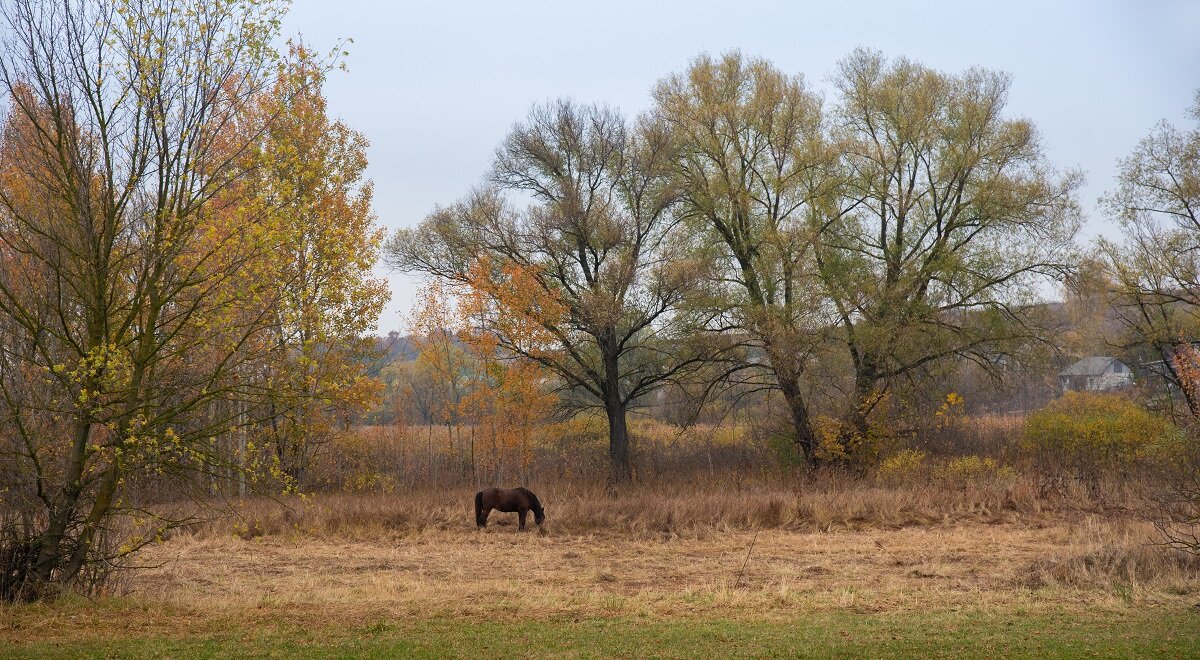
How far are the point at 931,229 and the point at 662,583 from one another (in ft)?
69.1

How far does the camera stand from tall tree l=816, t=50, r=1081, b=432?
29625mm

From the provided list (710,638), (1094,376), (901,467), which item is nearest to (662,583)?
(710,638)

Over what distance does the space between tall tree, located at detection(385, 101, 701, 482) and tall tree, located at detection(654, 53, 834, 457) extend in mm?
1363

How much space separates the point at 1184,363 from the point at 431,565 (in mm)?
12460

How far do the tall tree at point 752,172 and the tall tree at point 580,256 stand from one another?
1363mm

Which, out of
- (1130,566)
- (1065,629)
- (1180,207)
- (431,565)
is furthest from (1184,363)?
(1180,207)

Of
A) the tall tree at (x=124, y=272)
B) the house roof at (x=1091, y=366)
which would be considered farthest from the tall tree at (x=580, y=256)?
the house roof at (x=1091, y=366)

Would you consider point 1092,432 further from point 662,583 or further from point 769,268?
point 662,583

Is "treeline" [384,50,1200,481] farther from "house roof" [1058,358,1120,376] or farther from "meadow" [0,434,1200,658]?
"house roof" [1058,358,1120,376]

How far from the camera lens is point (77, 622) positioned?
993cm

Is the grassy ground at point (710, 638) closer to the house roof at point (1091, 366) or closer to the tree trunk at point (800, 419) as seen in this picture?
the tree trunk at point (800, 419)

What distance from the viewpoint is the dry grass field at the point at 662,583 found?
9273 millimetres

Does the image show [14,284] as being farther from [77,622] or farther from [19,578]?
[77,622]

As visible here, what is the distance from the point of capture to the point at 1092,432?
29.8 metres
